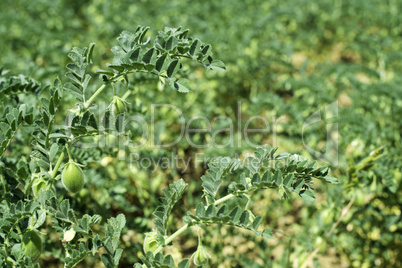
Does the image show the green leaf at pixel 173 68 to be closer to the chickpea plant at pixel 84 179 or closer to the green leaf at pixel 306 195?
the chickpea plant at pixel 84 179

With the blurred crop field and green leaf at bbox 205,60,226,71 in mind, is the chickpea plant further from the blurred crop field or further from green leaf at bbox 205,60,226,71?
the blurred crop field

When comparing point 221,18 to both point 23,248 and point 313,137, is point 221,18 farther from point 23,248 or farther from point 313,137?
point 23,248

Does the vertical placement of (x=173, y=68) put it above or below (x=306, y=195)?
above

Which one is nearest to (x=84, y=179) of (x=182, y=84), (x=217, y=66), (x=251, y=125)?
(x=182, y=84)

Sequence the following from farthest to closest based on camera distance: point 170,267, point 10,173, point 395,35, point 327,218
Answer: point 395,35 → point 327,218 → point 10,173 → point 170,267

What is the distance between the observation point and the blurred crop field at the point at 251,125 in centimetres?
184

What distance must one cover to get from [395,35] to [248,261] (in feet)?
9.42

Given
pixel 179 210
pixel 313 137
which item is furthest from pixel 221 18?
pixel 179 210

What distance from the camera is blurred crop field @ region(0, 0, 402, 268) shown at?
184cm

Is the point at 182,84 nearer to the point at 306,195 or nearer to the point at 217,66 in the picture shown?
the point at 217,66

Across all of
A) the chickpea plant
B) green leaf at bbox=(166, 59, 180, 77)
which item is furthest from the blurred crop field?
green leaf at bbox=(166, 59, 180, 77)

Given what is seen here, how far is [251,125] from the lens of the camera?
290cm

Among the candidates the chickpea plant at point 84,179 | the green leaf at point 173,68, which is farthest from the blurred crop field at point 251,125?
the green leaf at point 173,68

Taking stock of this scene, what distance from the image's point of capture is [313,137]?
7.22 feet
